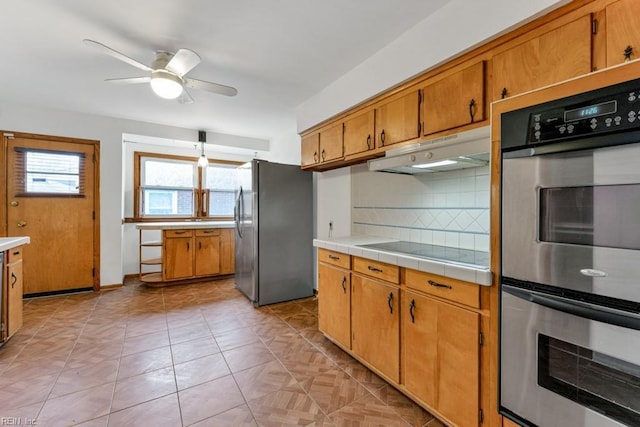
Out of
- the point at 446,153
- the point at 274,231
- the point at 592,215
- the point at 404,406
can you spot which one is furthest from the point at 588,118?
the point at 274,231

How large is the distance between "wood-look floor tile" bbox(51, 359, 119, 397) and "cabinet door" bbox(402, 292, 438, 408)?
6.68ft

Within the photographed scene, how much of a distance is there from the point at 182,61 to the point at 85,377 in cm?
239

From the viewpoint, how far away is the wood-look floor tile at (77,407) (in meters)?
Result: 1.64

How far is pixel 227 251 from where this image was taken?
4914 millimetres

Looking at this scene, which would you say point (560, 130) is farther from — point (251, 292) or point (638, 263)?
point (251, 292)

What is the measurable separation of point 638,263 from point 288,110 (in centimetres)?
364

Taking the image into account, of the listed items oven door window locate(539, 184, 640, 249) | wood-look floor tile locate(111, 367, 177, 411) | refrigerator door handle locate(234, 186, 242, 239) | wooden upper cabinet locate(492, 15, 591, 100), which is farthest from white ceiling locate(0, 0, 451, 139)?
wood-look floor tile locate(111, 367, 177, 411)

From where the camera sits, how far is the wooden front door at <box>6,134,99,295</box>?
374cm

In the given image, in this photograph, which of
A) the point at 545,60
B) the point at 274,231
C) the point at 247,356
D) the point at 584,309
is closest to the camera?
the point at 584,309

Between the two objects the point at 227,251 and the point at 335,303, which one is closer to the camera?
the point at 335,303

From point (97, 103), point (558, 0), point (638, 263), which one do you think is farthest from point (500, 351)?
point (97, 103)

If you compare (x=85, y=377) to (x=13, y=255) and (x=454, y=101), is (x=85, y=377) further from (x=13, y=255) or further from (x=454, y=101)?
(x=454, y=101)

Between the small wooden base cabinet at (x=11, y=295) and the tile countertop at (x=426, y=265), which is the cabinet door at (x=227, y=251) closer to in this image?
the small wooden base cabinet at (x=11, y=295)

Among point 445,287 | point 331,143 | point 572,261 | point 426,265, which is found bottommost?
point 445,287
